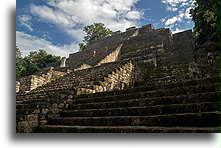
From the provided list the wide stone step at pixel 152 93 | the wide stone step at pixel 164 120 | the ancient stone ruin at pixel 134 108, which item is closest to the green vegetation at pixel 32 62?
the ancient stone ruin at pixel 134 108

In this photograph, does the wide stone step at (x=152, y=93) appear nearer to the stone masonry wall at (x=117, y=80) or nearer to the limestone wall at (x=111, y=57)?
the stone masonry wall at (x=117, y=80)

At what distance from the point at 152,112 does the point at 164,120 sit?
41 centimetres

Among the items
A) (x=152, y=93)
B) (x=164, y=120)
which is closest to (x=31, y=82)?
(x=152, y=93)

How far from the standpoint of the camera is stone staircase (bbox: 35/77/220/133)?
2.56 meters

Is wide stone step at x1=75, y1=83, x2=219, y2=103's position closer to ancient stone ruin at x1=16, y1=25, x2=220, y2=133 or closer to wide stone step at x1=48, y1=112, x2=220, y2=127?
ancient stone ruin at x1=16, y1=25, x2=220, y2=133

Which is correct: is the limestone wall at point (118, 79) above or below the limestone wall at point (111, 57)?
below

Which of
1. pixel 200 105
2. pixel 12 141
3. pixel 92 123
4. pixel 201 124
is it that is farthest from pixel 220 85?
pixel 12 141

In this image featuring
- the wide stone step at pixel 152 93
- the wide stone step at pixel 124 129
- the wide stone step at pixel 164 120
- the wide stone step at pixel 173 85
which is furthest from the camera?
the wide stone step at pixel 173 85

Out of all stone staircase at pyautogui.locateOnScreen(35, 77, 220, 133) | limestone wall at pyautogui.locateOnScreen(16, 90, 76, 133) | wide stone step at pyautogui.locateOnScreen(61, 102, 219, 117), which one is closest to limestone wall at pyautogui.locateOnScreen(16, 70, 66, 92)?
limestone wall at pyautogui.locateOnScreen(16, 90, 76, 133)

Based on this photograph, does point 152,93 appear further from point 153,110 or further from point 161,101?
point 153,110

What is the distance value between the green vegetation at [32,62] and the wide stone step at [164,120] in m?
16.9

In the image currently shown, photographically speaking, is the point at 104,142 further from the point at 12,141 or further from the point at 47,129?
the point at 12,141

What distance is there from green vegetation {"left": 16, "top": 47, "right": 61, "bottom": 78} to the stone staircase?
16.3 metres

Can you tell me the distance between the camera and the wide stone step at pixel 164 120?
2.45 m
